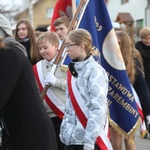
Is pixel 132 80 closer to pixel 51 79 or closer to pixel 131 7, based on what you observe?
pixel 51 79

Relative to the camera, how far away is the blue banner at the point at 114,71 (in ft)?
15.9

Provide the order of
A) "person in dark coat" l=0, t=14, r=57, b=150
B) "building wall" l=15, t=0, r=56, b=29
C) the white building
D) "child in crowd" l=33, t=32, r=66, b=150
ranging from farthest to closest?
"building wall" l=15, t=0, r=56, b=29 < the white building < "child in crowd" l=33, t=32, r=66, b=150 < "person in dark coat" l=0, t=14, r=57, b=150

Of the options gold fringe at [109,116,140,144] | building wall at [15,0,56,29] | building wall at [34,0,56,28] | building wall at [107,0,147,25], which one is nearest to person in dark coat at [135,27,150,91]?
gold fringe at [109,116,140,144]

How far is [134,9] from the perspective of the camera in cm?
3778

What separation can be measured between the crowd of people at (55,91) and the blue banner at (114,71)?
406mm

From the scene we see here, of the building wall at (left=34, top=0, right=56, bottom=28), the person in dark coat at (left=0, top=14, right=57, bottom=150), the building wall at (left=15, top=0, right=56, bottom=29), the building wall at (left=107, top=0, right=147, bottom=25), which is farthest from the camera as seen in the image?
the building wall at (left=34, top=0, right=56, bottom=28)

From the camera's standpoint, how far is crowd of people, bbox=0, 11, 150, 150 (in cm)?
265

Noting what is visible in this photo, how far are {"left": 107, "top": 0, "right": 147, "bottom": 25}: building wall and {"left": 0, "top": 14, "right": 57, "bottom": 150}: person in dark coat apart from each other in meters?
33.1

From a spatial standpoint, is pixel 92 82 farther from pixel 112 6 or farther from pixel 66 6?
pixel 112 6

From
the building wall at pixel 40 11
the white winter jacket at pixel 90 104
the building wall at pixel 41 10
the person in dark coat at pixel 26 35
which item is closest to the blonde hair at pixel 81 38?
the white winter jacket at pixel 90 104

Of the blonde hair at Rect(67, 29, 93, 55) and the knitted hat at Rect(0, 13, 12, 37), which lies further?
the blonde hair at Rect(67, 29, 93, 55)

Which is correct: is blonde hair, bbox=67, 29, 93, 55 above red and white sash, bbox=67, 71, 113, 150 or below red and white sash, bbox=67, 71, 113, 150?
above

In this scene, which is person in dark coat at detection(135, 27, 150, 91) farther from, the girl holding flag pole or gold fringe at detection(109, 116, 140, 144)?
gold fringe at detection(109, 116, 140, 144)

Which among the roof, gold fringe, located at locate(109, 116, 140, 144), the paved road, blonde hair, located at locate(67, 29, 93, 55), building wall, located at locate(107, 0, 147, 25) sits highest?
blonde hair, located at locate(67, 29, 93, 55)
